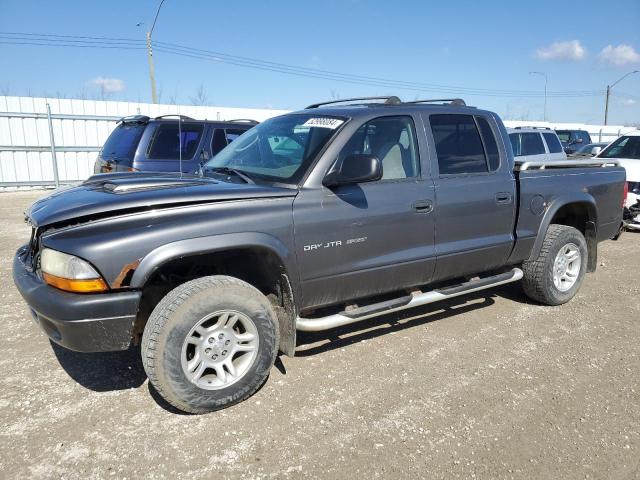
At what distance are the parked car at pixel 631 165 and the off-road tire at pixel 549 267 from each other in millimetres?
4044

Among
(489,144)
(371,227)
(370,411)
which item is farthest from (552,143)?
(370,411)

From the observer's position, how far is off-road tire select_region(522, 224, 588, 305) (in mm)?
Result: 4633

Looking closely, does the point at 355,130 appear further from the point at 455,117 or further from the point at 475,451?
the point at 475,451

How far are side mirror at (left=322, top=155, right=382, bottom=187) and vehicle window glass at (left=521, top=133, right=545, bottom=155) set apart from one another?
9.91 meters

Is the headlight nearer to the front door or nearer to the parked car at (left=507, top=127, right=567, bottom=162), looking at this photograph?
the front door

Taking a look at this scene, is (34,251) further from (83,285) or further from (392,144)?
(392,144)

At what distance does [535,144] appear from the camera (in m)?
12.0

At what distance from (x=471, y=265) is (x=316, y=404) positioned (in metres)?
1.86

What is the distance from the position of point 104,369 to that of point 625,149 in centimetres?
1034

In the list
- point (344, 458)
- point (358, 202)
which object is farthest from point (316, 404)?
point (358, 202)

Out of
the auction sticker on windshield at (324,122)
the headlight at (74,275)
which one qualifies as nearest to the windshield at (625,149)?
the auction sticker on windshield at (324,122)

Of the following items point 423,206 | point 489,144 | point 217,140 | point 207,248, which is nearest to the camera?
point 207,248

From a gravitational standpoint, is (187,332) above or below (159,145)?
below

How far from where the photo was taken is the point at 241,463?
8.36 ft
